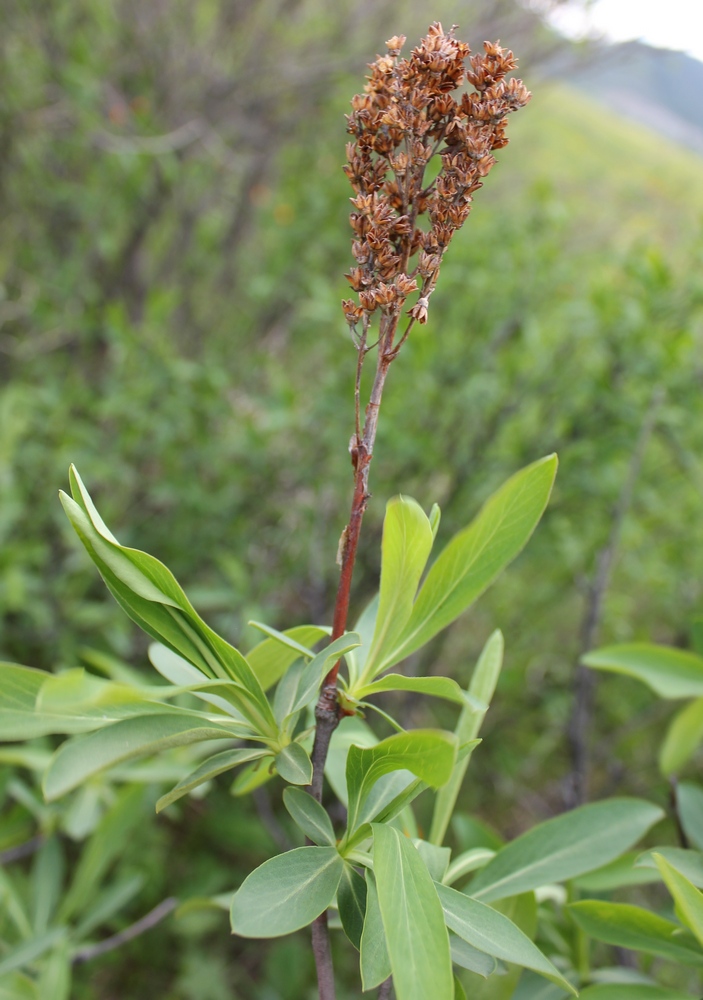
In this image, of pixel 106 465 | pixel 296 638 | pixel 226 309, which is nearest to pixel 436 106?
pixel 296 638

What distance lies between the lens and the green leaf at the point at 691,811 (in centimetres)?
93

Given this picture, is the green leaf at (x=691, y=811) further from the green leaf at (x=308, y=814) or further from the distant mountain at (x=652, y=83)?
the distant mountain at (x=652, y=83)

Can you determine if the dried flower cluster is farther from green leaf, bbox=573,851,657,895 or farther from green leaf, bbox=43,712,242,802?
green leaf, bbox=573,851,657,895

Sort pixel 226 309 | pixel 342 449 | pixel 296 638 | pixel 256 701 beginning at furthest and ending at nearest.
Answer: pixel 226 309 < pixel 342 449 < pixel 296 638 < pixel 256 701

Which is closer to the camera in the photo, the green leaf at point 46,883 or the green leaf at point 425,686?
the green leaf at point 425,686

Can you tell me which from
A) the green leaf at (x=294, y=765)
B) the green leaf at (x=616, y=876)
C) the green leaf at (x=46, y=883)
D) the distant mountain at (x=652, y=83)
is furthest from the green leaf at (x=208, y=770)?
the distant mountain at (x=652, y=83)

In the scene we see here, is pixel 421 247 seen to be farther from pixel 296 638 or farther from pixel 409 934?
pixel 409 934

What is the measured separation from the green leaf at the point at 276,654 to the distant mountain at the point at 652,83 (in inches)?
112

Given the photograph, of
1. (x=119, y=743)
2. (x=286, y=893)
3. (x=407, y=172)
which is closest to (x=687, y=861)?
(x=286, y=893)

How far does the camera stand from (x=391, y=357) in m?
0.57

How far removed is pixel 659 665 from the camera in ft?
3.28

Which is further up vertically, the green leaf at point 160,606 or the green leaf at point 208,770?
the green leaf at point 160,606

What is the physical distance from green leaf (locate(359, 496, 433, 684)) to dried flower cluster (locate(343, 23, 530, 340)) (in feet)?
0.46

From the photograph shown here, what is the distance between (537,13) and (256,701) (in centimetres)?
373
